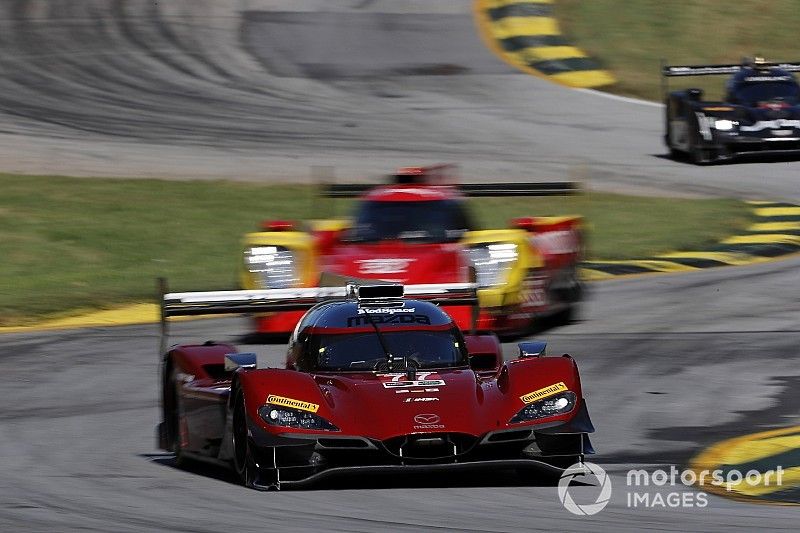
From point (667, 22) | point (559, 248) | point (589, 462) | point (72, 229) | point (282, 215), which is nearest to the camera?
point (589, 462)

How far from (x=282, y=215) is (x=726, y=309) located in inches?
293

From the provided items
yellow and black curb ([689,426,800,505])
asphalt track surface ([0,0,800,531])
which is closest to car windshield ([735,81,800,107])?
asphalt track surface ([0,0,800,531])

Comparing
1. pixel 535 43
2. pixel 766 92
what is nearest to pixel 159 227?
pixel 766 92

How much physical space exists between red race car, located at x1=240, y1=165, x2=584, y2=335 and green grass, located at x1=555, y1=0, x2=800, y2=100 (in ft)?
48.5

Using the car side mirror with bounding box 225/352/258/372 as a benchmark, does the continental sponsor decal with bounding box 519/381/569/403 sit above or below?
below

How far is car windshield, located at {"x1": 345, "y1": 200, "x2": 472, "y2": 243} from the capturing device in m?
15.3

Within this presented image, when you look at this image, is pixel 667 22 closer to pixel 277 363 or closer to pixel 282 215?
pixel 282 215

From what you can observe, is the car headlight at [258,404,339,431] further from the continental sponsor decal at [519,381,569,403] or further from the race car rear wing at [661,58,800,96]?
the race car rear wing at [661,58,800,96]

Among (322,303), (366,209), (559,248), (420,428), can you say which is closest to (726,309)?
(559,248)

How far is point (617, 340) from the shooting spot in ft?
48.4

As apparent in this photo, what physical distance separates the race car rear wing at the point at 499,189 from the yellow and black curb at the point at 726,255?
2.36 meters

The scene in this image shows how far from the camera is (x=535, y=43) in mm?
31906

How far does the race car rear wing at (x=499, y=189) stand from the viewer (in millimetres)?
15812

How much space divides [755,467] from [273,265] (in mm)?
6952
